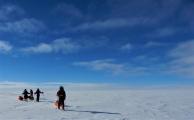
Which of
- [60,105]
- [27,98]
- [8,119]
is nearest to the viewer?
[8,119]

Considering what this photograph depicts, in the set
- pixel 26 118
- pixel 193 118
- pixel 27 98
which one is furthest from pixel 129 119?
pixel 27 98

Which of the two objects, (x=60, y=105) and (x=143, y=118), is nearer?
(x=143, y=118)

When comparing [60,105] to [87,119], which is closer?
[87,119]

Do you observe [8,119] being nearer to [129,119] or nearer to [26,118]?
[26,118]

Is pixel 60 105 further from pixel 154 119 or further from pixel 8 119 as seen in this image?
pixel 154 119

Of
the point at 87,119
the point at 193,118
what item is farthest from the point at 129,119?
the point at 193,118

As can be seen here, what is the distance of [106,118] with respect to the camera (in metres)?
16.2

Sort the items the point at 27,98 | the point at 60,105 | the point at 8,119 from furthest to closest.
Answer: the point at 27,98 < the point at 60,105 < the point at 8,119

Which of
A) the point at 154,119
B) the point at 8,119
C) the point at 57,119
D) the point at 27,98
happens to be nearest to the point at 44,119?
the point at 57,119

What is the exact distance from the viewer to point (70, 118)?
1605cm

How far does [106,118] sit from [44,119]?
2.96m

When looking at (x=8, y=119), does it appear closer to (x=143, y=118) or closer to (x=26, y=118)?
(x=26, y=118)

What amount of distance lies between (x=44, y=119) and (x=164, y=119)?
5.67 m

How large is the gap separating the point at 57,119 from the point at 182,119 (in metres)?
5.95
